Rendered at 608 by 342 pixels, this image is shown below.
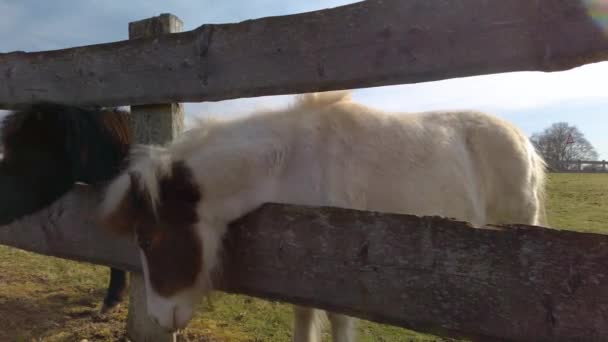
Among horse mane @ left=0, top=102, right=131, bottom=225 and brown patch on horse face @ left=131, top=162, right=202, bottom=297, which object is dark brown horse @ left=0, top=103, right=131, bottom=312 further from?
brown patch on horse face @ left=131, top=162, right=202, bottom=297

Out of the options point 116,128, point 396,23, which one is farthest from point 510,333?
point 116,128

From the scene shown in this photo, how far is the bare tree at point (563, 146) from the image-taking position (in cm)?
2412

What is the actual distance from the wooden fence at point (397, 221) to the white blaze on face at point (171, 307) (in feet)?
0.50

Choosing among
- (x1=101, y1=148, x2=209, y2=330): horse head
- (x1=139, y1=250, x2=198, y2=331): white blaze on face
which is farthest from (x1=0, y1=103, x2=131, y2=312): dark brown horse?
(x1=139, y1=250, x2=198, y2=331): white blaze on face

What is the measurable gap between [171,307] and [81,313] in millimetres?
2314

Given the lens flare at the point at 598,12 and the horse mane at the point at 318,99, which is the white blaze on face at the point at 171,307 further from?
the lens flare at the point at 598,12

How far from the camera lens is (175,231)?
165cm

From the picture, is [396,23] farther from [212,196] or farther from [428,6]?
[212,196]

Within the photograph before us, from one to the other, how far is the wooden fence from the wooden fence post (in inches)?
9.7

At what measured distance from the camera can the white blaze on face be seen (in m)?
1.71

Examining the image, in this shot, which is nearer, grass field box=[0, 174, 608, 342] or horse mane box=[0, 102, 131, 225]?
horse mane box=[0, 102, 131, 225]

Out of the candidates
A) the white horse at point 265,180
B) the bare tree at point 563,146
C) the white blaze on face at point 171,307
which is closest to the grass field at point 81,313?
the white blaze on face at point 171,307

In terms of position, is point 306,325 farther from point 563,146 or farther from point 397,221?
point 563,146

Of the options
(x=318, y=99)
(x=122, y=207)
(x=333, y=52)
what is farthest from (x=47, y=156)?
(x=333, y=52)
